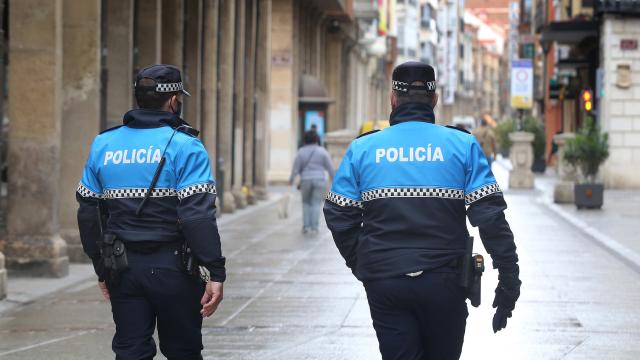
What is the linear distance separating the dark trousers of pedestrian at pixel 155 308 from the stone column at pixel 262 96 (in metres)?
27.2

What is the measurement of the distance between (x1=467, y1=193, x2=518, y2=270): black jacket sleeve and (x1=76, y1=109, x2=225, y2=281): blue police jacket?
1.15m

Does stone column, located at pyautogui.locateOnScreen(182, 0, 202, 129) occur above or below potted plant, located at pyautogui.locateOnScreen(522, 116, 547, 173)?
above

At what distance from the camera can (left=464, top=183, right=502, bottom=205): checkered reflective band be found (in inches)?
234

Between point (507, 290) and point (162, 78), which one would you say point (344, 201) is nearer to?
point (507, 290)

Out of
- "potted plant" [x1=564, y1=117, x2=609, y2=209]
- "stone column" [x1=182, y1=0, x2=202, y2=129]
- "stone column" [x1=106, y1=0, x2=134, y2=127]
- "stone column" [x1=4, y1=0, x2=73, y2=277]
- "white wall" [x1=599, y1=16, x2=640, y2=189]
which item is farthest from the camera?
"white wall" [x1=599, y1=16, x2=640, y2=189]

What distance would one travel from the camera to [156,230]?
625 cm

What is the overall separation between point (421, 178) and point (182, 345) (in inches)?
51.2

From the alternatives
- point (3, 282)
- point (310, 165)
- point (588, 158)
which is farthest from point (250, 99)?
point (3, 282)

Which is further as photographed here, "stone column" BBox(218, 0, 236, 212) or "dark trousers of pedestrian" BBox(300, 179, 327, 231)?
"stone column" BBox(218, 0, 236, 212)

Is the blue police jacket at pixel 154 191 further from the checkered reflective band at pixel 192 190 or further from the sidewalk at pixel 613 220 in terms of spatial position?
the sidewalk at pixel 613 220

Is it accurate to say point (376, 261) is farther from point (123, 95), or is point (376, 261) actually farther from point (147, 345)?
point (123, 95)

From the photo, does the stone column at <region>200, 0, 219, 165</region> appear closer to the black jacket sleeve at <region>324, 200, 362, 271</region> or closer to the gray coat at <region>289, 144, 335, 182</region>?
the gray coat at <region>289, 144, 335, 182</region>

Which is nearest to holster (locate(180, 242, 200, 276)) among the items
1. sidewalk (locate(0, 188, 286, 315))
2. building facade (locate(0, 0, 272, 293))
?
sidewalk (locate(0, 188, 286, 315))

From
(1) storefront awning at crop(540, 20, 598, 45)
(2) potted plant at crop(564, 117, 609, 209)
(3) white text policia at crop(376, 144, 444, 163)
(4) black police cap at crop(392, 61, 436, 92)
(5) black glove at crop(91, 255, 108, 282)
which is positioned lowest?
(2) potted plant at crop(564, 117, 609, 209)
